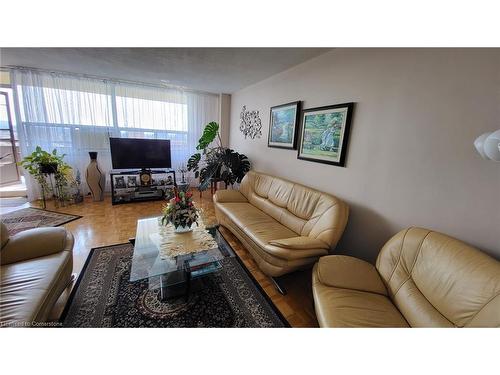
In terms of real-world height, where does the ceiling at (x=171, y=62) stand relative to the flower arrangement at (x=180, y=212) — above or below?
above

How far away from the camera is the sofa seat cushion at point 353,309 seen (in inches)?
42.4

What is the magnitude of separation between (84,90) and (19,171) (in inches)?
111

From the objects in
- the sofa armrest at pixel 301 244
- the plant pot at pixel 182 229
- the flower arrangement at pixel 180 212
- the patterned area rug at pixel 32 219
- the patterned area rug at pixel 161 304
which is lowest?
the patterned area rug at pixel 161 304

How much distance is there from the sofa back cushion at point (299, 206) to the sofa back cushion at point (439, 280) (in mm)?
458

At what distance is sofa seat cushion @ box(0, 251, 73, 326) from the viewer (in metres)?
1.01

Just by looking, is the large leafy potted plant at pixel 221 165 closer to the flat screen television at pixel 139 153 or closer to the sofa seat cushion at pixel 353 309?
the flat screen television at pixel 139 153

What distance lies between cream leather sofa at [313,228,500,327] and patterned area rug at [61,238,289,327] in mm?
499

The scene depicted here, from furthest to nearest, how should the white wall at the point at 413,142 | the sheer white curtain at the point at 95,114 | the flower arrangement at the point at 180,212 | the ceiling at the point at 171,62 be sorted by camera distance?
1. the sheer white curtain at the point at 95,114
2. the ceiling at the point at 171,62
3. the flower arrangement at the point at 180,212
4. the white wall at the point at 413,142

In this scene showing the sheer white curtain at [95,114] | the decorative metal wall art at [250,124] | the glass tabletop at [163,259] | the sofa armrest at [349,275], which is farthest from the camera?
the decorative metal wall art at [250,124]

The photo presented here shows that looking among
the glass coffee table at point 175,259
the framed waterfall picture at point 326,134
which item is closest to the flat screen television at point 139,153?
the glass coffee table at point 175,259

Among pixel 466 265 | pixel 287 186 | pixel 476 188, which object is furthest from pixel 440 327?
pixel 287 186

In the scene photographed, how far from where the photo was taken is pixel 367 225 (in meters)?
1.88

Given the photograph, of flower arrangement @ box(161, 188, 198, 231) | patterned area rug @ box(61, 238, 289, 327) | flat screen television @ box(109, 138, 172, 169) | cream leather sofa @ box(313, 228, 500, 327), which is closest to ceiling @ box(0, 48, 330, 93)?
flat screen television @ box(109, 138, 172, 169)

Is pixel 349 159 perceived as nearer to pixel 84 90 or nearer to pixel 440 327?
pixel 440 327
